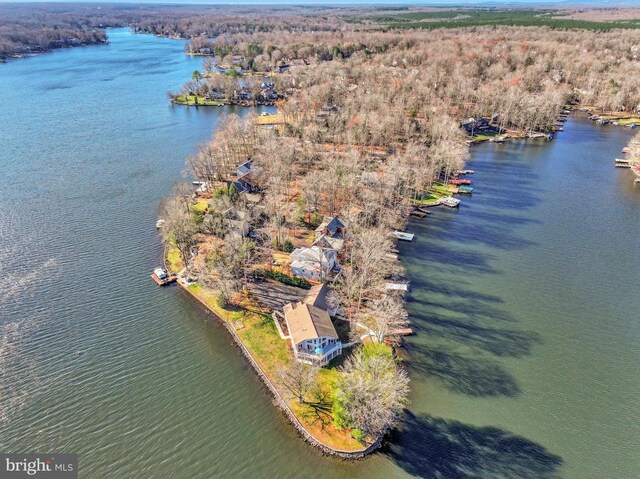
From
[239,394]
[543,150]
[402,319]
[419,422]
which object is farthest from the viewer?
[543,150]

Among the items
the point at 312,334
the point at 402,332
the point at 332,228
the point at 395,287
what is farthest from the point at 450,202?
the point at 312,334

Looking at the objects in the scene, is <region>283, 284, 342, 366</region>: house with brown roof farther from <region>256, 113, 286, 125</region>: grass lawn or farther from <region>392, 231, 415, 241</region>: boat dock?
<region>256, 113, 286, 125</region>: grass lawn

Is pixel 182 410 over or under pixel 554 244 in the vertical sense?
under

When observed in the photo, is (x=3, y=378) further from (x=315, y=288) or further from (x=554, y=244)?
(x=554, y=244)

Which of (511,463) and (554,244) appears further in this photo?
(554,244)

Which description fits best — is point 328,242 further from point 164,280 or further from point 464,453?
point 464,453

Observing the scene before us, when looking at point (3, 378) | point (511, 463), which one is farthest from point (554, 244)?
point (3, 378)

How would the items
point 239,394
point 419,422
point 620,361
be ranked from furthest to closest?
point 620,361 < point 239,394 < point 419,422

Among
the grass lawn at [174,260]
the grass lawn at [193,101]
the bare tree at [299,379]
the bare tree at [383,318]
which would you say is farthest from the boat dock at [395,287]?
the grass lawn at [193,101]

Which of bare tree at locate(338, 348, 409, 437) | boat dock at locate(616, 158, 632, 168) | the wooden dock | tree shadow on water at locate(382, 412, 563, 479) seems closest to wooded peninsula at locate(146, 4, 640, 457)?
bare tree at locate(338, 348, 409, 437)
